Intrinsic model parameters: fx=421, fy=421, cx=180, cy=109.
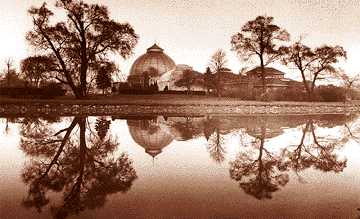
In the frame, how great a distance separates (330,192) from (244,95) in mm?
50792

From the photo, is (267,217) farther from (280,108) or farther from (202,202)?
(280,108)

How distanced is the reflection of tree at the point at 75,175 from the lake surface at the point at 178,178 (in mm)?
A: 23

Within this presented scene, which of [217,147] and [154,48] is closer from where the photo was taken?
[217,147]

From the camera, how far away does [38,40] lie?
42.9 m

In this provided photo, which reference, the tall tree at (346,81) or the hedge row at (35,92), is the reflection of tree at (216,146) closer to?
the hedge row at (35,92)

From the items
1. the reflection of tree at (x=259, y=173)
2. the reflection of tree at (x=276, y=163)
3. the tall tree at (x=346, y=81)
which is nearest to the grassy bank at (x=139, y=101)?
the reflection of tree at (x=276, y=163)

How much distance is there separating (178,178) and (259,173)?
7.30 ft

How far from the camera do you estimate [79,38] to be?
1740 inches

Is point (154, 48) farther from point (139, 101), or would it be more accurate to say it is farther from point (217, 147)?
point (217, 147)

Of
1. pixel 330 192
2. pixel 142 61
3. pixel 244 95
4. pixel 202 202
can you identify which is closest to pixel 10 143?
pixel 202 202

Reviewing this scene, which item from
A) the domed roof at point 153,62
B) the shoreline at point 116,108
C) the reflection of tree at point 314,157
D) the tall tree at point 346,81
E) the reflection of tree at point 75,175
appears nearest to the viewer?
the reflection of tree at point 75,175

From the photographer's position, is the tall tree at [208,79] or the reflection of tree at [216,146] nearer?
the reflection of tree at [216,146]

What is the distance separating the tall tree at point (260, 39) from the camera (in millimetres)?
56531

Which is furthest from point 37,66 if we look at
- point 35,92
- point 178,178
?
point 178,178
